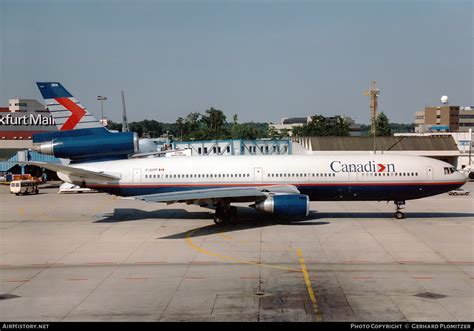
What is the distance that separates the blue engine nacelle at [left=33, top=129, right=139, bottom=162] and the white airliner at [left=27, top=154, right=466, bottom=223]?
1018 millimetres

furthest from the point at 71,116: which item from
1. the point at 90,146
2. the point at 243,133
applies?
the point at 243,133

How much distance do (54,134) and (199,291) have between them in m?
23.1

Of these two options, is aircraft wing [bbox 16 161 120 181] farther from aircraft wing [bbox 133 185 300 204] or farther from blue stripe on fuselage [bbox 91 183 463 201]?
blue stripe on fuselage [bbox 91 183 463 201]

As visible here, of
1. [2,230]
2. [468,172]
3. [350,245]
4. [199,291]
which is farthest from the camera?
[468,172]

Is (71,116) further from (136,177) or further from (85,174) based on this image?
(136,177)

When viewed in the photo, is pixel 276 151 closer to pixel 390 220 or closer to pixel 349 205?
pixel 349 205

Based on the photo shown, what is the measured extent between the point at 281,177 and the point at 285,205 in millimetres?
3965

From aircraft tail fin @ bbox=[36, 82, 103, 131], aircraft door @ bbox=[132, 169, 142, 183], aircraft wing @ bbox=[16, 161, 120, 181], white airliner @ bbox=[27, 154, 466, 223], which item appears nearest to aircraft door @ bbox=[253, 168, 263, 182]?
white airliner @ bbox=[27, 154, 466, 223]

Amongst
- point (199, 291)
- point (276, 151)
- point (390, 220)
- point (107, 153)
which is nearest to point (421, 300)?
point (199, 291)

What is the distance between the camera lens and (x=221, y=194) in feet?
115

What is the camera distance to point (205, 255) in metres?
27.5

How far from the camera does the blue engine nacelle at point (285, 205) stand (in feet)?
113

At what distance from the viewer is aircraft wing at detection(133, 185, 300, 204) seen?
33750mm

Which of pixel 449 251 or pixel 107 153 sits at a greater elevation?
pixel 107 153
